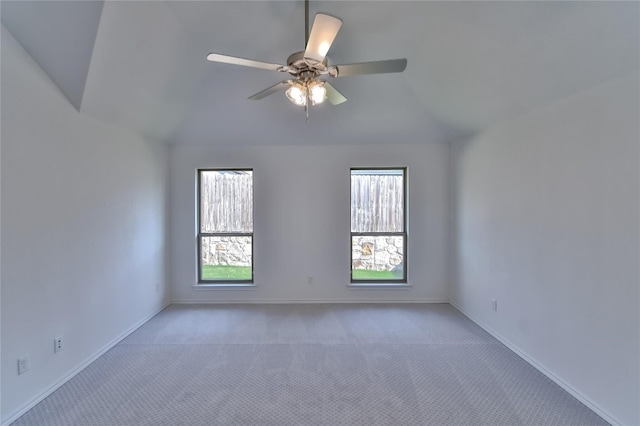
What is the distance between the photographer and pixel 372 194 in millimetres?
4055

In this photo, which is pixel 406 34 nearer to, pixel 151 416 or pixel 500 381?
pixel 500 381

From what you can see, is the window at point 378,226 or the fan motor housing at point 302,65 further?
the window at point 378,226

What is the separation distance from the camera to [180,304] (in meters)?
3.89

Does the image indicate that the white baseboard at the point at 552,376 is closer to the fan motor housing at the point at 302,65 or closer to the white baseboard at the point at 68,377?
the fan motor housing at the point at 302,65

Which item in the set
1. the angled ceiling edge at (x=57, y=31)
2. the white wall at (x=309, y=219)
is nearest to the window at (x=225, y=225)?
the white wall at (x=309, y=219)

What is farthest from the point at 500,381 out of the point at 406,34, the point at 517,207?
the point at 406,34

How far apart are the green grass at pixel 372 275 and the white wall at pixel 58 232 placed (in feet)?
9.42

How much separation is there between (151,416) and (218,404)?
44 cm

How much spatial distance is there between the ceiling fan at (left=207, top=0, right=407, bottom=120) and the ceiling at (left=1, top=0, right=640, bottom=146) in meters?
0.68

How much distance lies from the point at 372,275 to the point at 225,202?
2.49m

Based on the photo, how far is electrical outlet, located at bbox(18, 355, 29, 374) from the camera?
1863 millimetres

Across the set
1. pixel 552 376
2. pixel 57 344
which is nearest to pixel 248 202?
pixel 57 344

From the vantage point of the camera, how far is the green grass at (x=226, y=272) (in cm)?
406

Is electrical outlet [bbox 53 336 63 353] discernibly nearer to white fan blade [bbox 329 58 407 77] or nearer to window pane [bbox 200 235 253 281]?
window pane [bbox 200 235 253 281]
